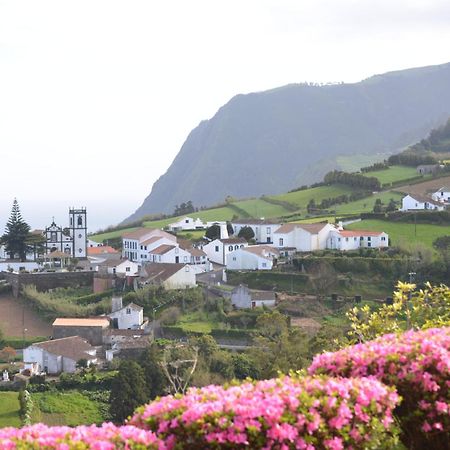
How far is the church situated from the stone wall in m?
8.24

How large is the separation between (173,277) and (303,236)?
1004cm

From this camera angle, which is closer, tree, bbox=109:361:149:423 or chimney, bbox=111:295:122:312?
tree, bbox=109:361:149:423

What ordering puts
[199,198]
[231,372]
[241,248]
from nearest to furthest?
[231,372] → [241,248] → [199,198]

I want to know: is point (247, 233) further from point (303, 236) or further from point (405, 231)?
point (405, 231)

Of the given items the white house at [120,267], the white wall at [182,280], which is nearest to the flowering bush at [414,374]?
the white wall at [182,280]

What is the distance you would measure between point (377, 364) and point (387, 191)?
63.0 meters

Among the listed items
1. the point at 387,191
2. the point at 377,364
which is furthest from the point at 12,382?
the point at 387,191

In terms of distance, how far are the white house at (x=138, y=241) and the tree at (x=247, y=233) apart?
15.3 ft

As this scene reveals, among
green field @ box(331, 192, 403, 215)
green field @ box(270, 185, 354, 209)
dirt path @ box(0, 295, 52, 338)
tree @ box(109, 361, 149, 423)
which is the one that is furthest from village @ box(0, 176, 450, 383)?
green field @ box(270, 185, 354, 209)

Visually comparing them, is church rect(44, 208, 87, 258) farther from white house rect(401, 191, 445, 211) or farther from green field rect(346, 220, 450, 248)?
white house rect(401, 191, 445, 211)

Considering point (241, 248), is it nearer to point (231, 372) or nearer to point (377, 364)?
point (231, 372)

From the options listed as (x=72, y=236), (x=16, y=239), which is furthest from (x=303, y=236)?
(x=16, y=239)

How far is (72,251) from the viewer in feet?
198

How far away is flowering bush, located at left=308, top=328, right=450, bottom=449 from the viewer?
27.9ft
